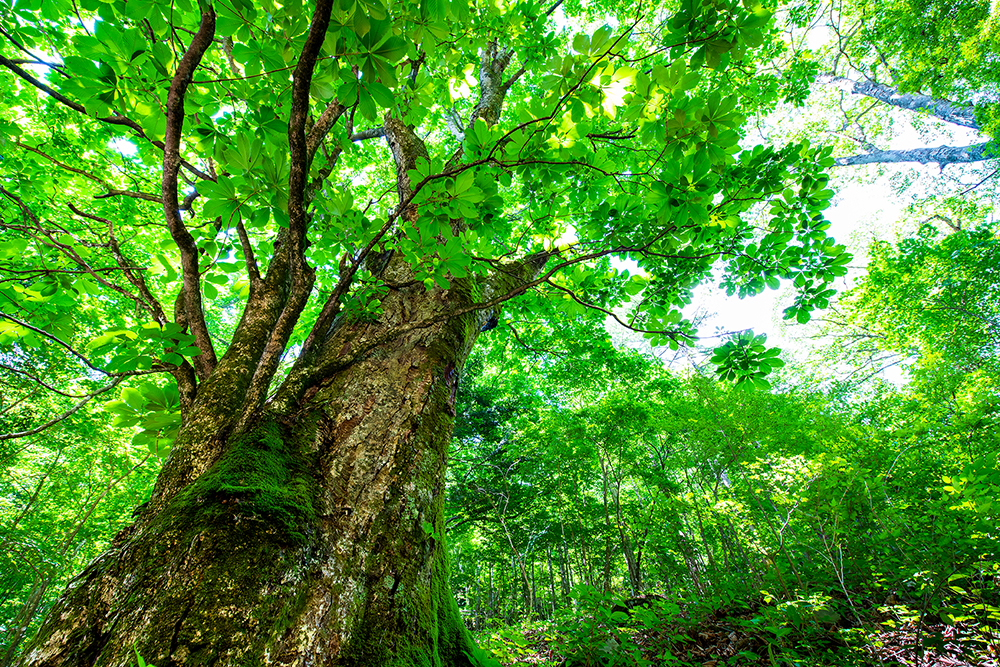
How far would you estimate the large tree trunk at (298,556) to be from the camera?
74 centimetres

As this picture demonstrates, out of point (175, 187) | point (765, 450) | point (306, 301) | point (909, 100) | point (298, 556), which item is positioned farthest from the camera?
point (909, 100)

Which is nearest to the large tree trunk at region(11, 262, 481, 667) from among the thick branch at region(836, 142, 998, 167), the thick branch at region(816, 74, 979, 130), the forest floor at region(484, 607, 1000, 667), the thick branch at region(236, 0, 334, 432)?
the thick branch at region(236, 0, 334, 432)

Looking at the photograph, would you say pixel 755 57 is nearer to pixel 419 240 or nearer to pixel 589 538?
pixel 419 240

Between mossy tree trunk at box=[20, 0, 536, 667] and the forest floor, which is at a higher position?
mossy tree trunk at box=[20, 0, 536, 667]

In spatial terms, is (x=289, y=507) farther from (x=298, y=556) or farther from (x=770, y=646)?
(x=770, y=646)

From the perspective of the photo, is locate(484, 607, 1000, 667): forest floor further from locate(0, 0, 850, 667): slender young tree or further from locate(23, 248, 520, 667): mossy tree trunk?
locate(0, 0, 850, 667): slender young tree

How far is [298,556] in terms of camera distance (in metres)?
0.94

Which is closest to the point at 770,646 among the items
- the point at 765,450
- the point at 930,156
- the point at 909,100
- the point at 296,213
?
the point at 296,213

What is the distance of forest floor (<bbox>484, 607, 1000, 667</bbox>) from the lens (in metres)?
2.30

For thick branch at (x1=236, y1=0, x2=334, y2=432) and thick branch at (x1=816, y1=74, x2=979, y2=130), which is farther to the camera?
thick branch at (x1=816, y1=74, x2=979, y2=130)

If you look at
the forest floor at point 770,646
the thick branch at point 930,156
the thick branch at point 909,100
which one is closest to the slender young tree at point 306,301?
the forest floor at point 770,646

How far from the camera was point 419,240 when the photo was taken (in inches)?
58.2

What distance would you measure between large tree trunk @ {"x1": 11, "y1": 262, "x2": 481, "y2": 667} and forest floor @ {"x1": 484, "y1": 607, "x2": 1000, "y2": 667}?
1467 mm

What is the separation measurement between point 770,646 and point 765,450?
5.97 metres
